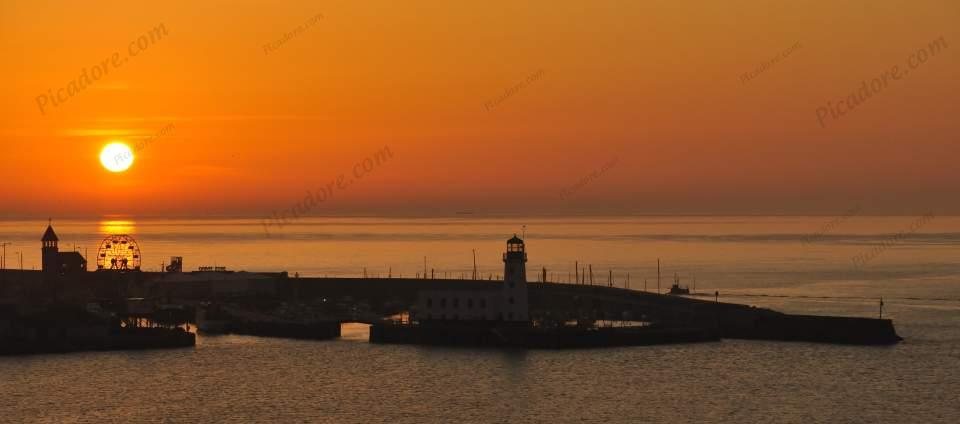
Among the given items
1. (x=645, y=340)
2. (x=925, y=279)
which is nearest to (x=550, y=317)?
(x=645, y=340)

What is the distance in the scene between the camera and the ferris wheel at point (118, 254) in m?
135

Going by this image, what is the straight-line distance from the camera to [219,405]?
64.2m

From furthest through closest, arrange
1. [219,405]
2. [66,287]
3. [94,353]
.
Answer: [66,287] < [94,353] < [219,405]

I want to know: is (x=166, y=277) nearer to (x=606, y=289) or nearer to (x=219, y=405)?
(x=606, y=289)

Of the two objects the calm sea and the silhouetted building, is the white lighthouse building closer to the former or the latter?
the calm sea

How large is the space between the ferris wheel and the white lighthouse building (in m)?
53.4

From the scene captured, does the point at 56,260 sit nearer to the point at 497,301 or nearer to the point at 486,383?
the point at 497,301

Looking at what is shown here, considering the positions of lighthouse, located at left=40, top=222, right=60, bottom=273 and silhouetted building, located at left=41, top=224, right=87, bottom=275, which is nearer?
lighthouse, located at left=40, top=222, right=60, bottom=273

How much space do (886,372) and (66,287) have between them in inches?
3169

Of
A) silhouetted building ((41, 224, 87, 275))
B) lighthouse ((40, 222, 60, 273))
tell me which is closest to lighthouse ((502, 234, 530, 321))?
silhouetted building ((41, 224, 87, 275))

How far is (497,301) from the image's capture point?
90.3m

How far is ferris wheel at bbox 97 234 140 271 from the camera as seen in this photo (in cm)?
13462

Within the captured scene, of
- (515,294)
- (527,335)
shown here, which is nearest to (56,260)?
(515,294)

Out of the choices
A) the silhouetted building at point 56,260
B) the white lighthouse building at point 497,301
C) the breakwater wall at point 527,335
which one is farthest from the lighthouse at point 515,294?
the silhouetted building at point 56,260
